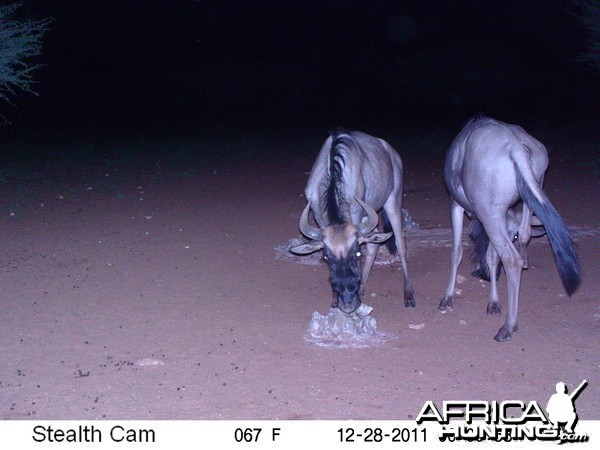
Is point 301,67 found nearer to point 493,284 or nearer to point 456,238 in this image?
point 456,238

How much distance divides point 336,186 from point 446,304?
1868mm

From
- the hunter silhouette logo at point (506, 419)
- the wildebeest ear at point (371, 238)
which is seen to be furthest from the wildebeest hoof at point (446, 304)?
the hunter silhouette logo at point (506, 419)

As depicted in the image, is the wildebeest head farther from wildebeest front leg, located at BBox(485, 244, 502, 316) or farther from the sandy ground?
wildebeest front leg, located at BBox(485, 244, 502, 316)

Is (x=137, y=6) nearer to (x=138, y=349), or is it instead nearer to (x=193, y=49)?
(x=193, y=49)

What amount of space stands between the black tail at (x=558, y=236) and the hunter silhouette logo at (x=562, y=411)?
5.86 feet

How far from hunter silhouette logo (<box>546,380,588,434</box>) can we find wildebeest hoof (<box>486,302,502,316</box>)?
7.74ft

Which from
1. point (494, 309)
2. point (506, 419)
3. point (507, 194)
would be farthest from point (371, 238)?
point (506, 419)

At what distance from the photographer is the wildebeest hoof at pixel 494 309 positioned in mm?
7440

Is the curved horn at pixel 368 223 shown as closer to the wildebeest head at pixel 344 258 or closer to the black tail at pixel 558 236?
the wildebeest head at pixel 344 258

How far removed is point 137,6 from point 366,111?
24.2 meters

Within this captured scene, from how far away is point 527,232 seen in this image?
736 cm

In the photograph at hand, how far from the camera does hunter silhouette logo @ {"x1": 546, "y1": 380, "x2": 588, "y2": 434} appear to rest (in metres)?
4.74

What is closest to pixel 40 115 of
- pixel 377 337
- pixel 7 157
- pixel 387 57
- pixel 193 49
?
pixel 7 157

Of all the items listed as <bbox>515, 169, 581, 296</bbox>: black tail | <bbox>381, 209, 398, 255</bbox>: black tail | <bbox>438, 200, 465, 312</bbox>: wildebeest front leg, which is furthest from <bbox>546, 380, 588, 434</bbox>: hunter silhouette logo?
<bbox>381, 209, 398, 255</bbox>: black tail
